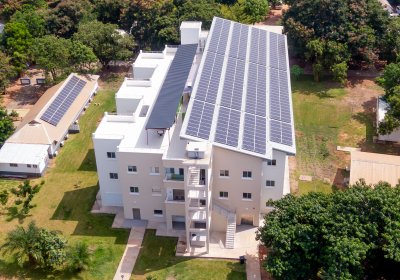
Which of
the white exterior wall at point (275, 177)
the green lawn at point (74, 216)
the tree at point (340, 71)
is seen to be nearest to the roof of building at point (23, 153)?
the green lawn at point (74, 216)

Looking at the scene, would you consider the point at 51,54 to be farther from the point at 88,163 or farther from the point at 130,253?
the point at 130,253

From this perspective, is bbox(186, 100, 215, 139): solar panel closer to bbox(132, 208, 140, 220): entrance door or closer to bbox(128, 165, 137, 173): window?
bbox(128, 165, 137, 173): window

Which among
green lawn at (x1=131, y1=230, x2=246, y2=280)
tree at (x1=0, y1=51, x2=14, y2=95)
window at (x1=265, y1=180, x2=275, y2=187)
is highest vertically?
tree at (x1=0, y1=51, x2=14, y2=95)

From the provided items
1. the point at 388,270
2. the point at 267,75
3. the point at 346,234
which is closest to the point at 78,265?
the point at 346,234

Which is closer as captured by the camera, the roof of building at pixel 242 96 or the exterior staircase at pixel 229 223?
the roof of building at pixel 242 96

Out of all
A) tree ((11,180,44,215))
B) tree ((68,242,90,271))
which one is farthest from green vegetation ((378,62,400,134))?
tree ((11,180,44,215))

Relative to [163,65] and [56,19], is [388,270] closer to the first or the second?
[163,65]

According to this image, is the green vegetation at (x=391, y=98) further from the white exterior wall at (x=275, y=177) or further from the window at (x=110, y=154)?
the window at (x=110, y=154)
